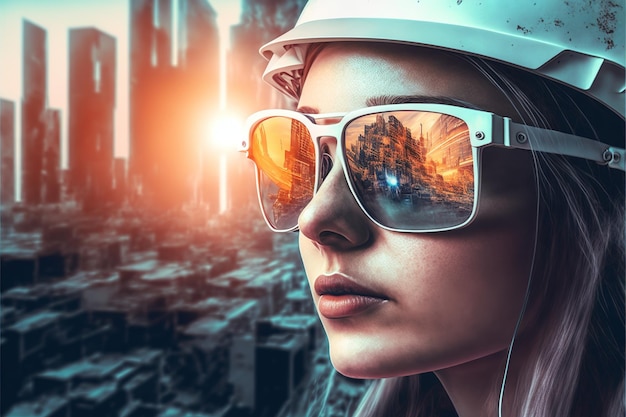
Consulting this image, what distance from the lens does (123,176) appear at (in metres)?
1.43

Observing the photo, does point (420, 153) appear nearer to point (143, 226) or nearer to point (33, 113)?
point (143, 226)

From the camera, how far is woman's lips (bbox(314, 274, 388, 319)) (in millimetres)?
491

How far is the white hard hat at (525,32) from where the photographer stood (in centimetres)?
46

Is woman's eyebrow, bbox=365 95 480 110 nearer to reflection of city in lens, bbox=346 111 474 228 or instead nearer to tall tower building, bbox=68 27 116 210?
reflection of city in lens, bbox=346 111 474 228

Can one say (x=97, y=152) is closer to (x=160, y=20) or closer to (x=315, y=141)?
(x=160, y=20)

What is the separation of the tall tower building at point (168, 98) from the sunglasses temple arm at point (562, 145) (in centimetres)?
108

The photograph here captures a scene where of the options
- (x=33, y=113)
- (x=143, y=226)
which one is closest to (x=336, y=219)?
(x=143, y=226)

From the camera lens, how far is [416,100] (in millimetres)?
484

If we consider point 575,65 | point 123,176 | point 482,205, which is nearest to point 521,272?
point 482,205

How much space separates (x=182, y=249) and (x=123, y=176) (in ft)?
0.94

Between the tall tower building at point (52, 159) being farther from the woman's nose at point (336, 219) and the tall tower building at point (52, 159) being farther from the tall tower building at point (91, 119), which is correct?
the woman's nose at point (336, 219)

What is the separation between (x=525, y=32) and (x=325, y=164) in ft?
0.78

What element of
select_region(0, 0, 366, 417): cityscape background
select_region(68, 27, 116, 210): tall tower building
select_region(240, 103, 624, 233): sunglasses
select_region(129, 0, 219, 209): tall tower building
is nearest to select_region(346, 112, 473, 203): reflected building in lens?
select_region(240, 103, 624, 233): sunglasses

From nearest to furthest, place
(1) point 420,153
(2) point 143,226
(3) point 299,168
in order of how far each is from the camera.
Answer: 1. (1) point 420,153
2. (3) point 299,168
3. (2) point 143,226
